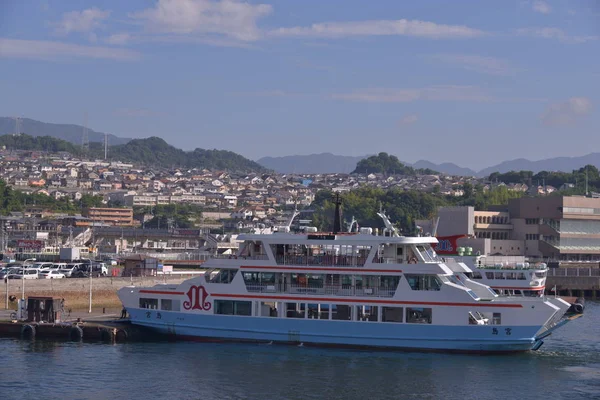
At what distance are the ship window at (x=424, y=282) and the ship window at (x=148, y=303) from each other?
1033 centimetres

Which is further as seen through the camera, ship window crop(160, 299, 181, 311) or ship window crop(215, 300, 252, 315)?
ship window crop(160, 299, 181, 311)

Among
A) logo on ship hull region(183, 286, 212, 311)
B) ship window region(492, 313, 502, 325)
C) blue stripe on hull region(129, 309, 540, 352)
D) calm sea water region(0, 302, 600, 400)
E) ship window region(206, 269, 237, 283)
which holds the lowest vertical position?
calm sea water region(0, 302, 600, 400)

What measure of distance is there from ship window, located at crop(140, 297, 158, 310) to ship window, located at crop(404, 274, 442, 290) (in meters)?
10.3

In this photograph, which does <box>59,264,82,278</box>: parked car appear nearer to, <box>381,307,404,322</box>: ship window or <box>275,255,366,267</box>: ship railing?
<box>275,255,366,267</box>: ship railing

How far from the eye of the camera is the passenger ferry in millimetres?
39188

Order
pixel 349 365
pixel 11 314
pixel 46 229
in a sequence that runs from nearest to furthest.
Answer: pixel 349 365
pixel 11 314
pixel 46 229

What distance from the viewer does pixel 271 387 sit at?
111ft

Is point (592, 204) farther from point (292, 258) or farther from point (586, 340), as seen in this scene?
point (292, 258)

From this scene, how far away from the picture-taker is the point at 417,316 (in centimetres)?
3984

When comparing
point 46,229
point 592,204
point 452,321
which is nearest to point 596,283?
point 592,204

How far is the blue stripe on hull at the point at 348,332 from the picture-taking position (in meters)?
39.2

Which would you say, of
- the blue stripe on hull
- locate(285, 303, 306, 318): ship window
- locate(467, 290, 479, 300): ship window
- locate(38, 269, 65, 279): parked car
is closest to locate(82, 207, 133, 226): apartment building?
locate(38, 269, 65, 279): parked car

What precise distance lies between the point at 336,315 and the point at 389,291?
2.27 m

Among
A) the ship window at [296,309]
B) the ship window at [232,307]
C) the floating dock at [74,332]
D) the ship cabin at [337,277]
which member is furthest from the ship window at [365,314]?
the floating dock at [74,332]
